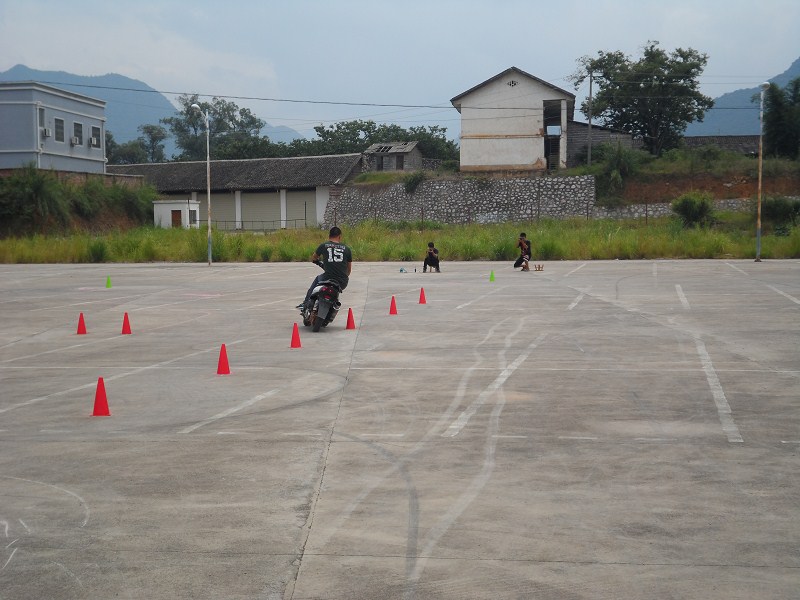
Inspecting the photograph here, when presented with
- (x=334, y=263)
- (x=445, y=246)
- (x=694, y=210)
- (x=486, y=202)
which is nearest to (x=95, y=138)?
(x=486, y=202)

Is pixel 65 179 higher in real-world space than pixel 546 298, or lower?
higher

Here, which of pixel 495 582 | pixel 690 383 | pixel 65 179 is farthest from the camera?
pixel 65 179

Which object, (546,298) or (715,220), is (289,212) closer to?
(715,220)

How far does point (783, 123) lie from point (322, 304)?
61.0m

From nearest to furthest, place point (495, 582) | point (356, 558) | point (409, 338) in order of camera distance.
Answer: point (495, 582), point (356, 558), point (409, 338)

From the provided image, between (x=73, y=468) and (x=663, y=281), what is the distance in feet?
73.0

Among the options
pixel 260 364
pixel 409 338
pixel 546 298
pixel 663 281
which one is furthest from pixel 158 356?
pixel 663 281

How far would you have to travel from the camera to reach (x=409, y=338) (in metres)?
15.3

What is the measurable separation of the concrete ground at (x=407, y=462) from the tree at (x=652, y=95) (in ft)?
204

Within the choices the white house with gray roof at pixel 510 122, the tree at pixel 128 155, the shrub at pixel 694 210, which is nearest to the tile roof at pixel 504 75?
the white house with gray roof at pixel 510 122

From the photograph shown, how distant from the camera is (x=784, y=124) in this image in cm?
6812

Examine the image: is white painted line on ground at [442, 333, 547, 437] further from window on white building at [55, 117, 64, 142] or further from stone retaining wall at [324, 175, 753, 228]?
window on white building at [55, 117, 64, 142]

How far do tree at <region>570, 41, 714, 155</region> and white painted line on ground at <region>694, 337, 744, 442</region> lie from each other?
215ft

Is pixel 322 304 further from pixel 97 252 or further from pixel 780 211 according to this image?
pixel 780 211
